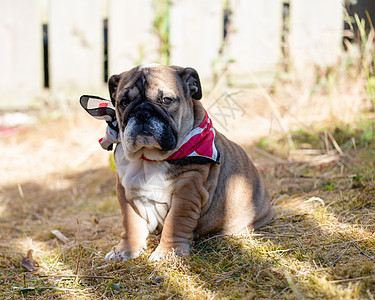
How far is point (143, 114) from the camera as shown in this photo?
271cm

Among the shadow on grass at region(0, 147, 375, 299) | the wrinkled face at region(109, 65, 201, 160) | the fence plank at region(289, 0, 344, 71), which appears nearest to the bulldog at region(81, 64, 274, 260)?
the wrinkled face at region(109, 65, 201, 160)

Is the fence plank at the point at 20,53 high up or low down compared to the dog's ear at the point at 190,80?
down

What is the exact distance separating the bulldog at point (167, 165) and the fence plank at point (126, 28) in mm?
4022

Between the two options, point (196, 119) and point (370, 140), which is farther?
point (370, 140)

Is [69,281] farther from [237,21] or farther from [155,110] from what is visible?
[237,21]

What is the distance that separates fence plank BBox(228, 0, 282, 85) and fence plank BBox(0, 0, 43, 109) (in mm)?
3047

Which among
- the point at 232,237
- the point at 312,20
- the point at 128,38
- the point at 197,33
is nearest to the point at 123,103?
the point at 232,237

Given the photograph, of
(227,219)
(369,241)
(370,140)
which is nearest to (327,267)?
(369,241)

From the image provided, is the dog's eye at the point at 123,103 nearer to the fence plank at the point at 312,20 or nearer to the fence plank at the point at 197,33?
the fence plank at the point at 197,33

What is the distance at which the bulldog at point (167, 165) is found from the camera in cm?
279

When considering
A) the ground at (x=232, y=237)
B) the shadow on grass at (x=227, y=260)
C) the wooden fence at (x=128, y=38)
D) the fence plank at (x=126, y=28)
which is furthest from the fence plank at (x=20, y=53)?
the shadow on grass at (x=227, y=260)

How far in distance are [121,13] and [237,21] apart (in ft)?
5.98

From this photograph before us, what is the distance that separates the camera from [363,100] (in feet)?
19.4

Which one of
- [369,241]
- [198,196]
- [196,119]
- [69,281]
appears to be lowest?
[69,281]
